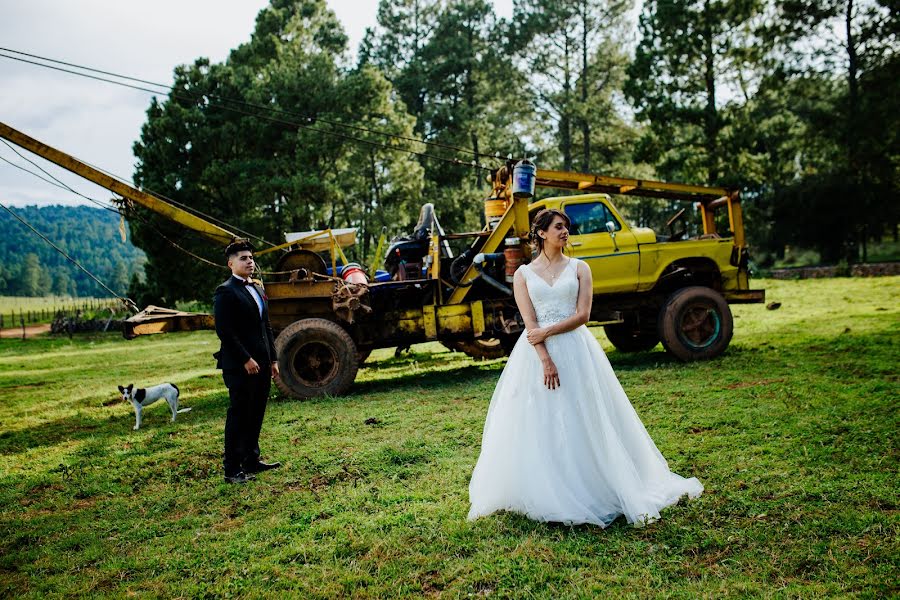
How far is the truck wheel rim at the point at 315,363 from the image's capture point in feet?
27.6

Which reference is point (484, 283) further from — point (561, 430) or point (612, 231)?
point (561, 430)

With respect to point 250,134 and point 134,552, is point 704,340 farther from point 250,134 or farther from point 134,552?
point 250,134

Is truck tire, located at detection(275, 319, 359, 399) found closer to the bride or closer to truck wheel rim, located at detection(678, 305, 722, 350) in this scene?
the bride

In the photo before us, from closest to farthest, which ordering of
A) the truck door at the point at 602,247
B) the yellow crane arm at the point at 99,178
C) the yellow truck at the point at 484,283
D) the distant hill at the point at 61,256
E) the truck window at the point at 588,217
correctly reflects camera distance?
the yellow crane arm at the point at 99,178
the yellow truck at the point at 484,283
the truck door at the point at 602,247
the truck window at the point at 588,217
the distant hill at the point at 61,256

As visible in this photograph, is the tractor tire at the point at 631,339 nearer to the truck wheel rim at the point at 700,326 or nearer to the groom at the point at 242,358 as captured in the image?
the truck wheel rim at the point at 700,326

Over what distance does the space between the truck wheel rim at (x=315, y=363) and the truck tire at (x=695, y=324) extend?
4.90 meters

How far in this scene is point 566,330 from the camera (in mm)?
3877

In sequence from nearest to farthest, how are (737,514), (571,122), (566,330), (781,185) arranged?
(737,514), (566,330), (571,122), (781,185)

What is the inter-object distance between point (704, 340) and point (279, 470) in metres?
6.72

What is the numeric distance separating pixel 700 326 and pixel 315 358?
5.78m

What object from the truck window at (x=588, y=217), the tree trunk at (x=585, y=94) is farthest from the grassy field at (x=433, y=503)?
the tree trunk at (x=585, y=94)

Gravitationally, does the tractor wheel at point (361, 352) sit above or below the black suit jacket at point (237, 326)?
below

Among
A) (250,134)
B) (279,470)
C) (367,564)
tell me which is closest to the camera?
(367,564)

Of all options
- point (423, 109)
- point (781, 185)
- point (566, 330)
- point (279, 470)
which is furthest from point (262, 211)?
point (781, 185)
